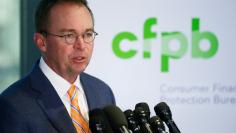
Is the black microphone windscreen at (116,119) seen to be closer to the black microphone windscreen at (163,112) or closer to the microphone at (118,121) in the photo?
the microphone at (118,121)

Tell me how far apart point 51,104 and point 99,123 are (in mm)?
306

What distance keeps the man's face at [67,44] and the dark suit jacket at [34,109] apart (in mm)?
121

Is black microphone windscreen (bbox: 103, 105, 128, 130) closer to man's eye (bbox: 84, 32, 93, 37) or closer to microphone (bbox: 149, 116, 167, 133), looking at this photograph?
microphone (bbox: 149, 116, 167, 133)

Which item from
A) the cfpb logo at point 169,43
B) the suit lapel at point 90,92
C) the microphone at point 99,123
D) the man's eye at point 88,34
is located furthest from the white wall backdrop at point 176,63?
the microphone at point 99,123

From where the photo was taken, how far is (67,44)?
226cm

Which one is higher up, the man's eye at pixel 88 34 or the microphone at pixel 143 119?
the man's eye at pixel 88 34

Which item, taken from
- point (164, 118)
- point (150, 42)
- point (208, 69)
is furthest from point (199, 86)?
point (164, 118)

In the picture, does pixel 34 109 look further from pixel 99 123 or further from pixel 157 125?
pixel 157 125

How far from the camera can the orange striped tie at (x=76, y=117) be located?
7.58ft

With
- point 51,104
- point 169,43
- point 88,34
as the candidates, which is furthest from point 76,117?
point 169,43

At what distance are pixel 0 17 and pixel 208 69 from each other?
1812 millimetres

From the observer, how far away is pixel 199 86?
4410 mm

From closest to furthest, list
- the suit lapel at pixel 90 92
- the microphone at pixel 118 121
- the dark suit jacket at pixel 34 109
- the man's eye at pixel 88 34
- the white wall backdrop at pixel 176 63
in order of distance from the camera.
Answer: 1. the microphone at pixel 118 121
2. the dark suit jacket at pixel 34 109
3. the man's eye at pixel 88 34
4. the suit lapel at pixel 90 92
5. the white wall backdrop at pixel 176 63

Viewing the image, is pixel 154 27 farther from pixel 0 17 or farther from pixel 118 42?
pixel 0 17
